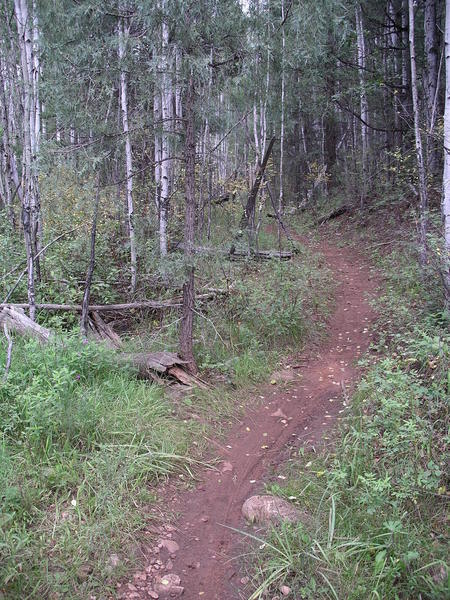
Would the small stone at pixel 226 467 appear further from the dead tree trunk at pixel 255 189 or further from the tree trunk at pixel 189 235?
the dead tree trunk at pixel 255 189

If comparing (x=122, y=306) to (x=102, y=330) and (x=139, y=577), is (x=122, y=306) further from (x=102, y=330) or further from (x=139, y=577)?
(x=139, y=577)

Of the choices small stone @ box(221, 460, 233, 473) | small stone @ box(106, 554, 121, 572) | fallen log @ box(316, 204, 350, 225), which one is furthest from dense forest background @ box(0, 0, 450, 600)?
fallen log @ box(316, 204, 350, 225)

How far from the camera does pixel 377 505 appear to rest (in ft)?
10.5

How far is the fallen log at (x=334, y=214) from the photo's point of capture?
18716mm

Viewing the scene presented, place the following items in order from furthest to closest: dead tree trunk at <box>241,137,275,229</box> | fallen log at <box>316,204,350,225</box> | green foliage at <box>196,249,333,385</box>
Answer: fallen log at <box>316,204,350,225</box> < dead tree trunk at <box>241,137,275,229</box> < green foliage at <box>196,249,333,385</box>

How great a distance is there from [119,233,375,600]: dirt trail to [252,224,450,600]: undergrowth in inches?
11.7

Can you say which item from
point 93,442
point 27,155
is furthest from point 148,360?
point 27,155

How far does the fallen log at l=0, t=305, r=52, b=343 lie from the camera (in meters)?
6.07

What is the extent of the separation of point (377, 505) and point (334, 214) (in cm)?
1713

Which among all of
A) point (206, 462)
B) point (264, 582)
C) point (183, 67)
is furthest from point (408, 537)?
point (183, 67)

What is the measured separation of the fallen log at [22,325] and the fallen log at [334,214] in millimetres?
15192

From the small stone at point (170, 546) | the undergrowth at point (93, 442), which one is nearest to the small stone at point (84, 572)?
the undergrowth at point (93, 442)

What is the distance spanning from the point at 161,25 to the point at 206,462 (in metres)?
5.27

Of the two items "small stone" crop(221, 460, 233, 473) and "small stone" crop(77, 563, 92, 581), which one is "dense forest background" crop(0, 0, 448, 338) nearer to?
"small stone" crop(221, 460, 233, 473)
